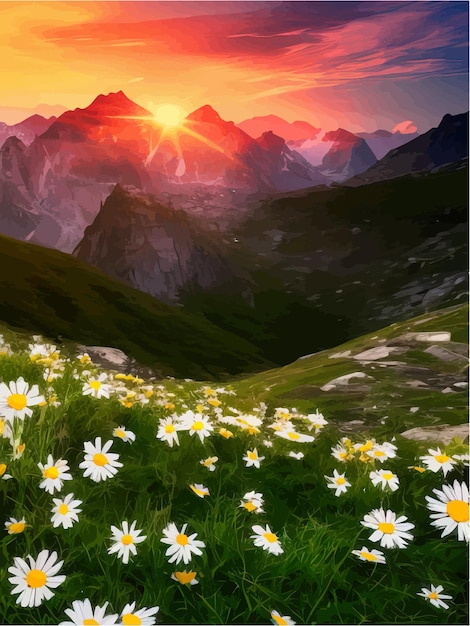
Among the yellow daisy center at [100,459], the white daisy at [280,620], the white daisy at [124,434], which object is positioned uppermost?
the yellow daisy center at [100,459]

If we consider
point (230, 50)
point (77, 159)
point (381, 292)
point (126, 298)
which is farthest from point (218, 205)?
point (230, 50)

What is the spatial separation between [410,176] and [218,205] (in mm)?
60682

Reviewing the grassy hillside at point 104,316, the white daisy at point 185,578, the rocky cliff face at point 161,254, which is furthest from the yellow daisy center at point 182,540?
the rocky cliff face at point 161,254

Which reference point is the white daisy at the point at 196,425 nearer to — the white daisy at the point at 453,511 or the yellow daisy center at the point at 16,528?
the yellow daisy center at the point at 16,528

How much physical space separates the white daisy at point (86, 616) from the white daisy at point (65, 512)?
507 millimetres

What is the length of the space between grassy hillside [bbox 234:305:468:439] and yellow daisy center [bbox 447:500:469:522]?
9003mm

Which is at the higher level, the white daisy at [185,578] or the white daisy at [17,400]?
the white daisy at [17,400]

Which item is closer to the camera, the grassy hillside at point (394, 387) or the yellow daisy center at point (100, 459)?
the yellow daisy center at point (100, 459)

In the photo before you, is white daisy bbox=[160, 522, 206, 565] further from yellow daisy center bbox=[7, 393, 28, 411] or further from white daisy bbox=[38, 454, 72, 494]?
yellow daisy center bbox=[7, 393, 28, 411]

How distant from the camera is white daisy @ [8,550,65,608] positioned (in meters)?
1.90

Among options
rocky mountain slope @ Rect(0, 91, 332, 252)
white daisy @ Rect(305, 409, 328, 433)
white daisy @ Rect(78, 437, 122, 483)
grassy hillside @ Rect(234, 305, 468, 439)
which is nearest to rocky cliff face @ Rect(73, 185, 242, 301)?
rocky mountain slope @ Rect(0, 91, 332, 252)

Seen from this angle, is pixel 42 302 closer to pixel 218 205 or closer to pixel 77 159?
pixel 77 159

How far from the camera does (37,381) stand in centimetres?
438

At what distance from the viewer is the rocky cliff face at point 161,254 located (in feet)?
214
